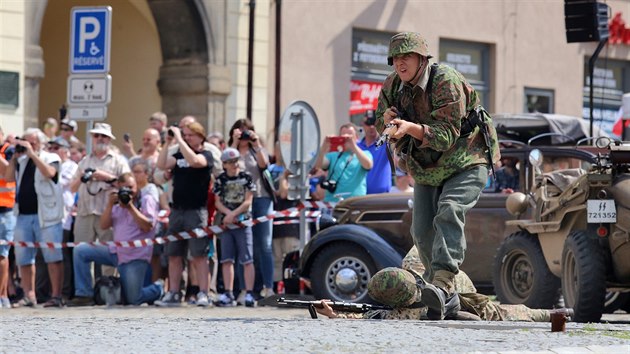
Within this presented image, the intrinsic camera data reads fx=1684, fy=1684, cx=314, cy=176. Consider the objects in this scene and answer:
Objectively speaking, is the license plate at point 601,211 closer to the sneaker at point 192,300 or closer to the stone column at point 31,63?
the sneaker at point 192,300

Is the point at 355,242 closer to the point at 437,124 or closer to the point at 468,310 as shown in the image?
the point at 468,310

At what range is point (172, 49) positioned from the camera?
2731 cm

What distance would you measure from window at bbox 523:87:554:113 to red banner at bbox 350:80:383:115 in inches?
175

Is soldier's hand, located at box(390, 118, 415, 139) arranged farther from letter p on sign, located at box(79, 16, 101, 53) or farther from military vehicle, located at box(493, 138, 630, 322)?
letter p on sign, located at box(79, 16, 101, 53)

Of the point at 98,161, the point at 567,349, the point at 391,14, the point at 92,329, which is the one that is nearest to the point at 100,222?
the point at 98,161

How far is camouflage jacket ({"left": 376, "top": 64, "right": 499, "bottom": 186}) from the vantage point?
1038cm

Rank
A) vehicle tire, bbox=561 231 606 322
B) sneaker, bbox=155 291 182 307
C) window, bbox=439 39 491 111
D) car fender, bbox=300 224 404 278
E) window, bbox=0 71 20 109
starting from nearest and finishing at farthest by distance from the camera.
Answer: vehicle tire, bbox=561 231 606 322 → car fender, bbox=300 224 404 278 → sneaker, bbox=155 291 182 307 → window, bbox=0 71 20 109 → window, bbox=439 39 491 111

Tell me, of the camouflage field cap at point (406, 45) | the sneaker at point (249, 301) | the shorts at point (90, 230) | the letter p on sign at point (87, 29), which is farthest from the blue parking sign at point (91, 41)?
the camouflage field cap at point (406, 45)

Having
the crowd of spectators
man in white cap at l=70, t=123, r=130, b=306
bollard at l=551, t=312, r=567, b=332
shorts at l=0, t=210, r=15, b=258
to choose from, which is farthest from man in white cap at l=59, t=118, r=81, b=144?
bollard at l=551, t=312, r=567, b=332

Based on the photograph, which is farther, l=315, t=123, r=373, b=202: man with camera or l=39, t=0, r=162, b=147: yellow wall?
l=39, t=0, r=162, b=147: yellow wall

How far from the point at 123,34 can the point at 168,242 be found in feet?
38.3

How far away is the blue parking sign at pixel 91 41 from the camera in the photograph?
1814cm

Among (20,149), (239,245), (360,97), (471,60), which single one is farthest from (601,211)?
(471,60)

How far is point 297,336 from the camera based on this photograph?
28.8ft
